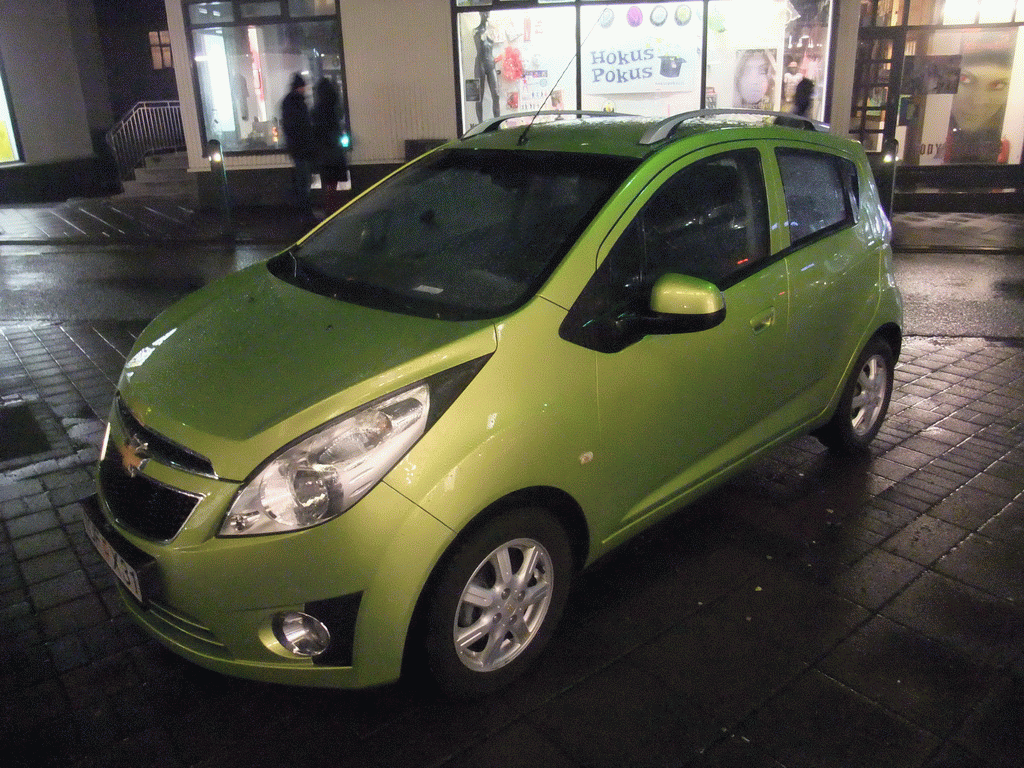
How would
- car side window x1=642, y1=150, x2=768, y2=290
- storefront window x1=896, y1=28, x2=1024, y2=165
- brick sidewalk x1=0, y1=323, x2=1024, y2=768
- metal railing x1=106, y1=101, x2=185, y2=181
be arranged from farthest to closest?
metal railing x1=106, y1=101, x2=185, y2=181 < storefront window x1=896, y1=28, x2=1024, y2=165 < car side window x1=642, y1=150, x2=768, y2=290 < brick sidewalk x1=0, y1=323, x2=1024, y2=768

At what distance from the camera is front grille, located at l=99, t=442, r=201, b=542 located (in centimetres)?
256

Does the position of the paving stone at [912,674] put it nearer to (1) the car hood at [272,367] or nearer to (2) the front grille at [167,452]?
(1) the car hood at [272,367]

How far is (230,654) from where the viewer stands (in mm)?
2619

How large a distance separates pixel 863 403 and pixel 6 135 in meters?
17.0

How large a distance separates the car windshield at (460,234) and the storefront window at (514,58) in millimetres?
10021

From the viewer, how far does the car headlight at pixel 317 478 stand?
249 cm

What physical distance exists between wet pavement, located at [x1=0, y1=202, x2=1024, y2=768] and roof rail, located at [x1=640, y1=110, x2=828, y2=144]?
1.76 metres

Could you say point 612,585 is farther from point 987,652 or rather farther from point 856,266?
point 856,266

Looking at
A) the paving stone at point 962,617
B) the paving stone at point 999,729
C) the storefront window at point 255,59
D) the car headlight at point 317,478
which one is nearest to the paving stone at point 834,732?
the paving stone at point 999,729

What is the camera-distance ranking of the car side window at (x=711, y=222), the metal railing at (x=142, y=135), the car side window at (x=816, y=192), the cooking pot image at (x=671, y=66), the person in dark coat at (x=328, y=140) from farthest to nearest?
the metal railing at (x=142, y=135)
the cooking pot image at (x=671, y=66)
the person in dark coat at (x=328, y=140)
the car side window at (x=816, y=192)
the car side window at (x=711, y=222)

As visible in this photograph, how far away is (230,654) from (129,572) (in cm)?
40

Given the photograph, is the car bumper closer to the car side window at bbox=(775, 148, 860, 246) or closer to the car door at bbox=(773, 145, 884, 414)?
the car door at bbox=(773, 145, 884, 414)

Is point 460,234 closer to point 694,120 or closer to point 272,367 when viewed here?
point 272,367

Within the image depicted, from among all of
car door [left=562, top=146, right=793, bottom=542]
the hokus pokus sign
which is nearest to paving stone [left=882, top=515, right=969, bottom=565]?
car door [left=562, top=146, right=793, bottom=542]
